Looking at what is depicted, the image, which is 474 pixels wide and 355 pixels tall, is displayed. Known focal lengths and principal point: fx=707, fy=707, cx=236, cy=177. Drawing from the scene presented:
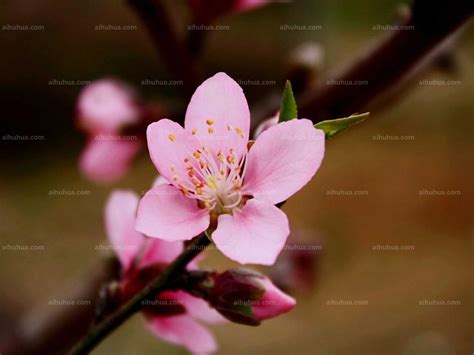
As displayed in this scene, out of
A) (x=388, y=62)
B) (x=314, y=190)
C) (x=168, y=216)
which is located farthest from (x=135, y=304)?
(x=314, y=190)

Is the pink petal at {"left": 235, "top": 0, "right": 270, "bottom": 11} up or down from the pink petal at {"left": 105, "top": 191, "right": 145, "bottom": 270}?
up

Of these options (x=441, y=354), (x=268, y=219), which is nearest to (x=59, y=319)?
(x=268, y=219)

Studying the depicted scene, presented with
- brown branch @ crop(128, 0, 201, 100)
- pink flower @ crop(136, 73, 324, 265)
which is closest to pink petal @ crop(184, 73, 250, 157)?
pink flower @ crop(136, 73, 324, 265)

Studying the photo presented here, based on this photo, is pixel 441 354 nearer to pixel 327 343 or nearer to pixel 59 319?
pixel 327 343

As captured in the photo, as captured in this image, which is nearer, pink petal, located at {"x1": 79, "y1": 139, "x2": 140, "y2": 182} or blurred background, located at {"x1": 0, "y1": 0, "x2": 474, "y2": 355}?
pink petal, located at {"x1": 79, "y1": 139, "x2": 140, "y2": 182}

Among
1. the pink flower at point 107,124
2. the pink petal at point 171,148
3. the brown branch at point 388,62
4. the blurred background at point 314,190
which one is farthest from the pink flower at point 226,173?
the blurred background at point 314,190

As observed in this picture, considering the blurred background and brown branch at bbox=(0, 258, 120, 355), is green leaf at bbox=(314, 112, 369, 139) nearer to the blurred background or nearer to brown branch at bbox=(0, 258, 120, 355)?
brown branch at bbox=(0, 258, 120, 355)
